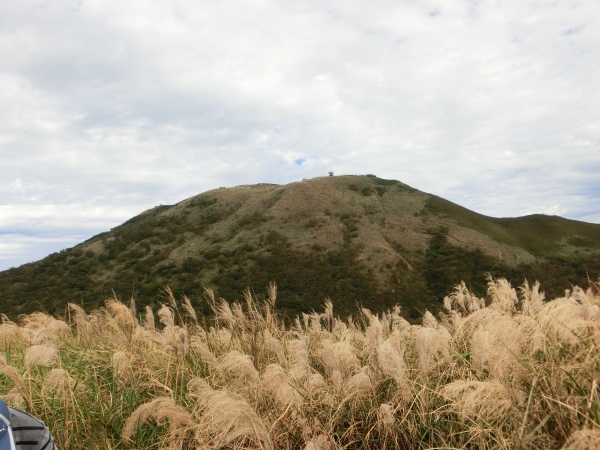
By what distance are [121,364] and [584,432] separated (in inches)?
173

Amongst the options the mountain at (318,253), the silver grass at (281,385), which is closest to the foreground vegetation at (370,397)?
the silver grass at (281,385)

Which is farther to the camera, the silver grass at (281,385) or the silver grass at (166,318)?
the silver grass at (166,318)

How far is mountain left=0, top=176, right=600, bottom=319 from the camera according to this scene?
51.7m

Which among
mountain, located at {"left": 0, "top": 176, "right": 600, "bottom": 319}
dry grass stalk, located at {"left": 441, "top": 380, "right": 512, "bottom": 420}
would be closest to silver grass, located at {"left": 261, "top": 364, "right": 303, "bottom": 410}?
dry grass stalk, located at {"left": 441, "top": 380, "right": 512, "bottom": 420}

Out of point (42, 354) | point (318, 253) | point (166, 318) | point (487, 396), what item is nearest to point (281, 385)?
point (487, 396)

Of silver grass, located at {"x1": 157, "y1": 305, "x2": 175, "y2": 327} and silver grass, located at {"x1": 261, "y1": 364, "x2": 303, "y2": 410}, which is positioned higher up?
silver grass, located at {"x1": 157, "y1": 305, "x2": 175, "y2": 327}

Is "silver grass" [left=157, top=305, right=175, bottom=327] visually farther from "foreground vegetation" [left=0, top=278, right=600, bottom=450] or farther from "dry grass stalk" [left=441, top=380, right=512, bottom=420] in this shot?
"dry grass stalk" [left=441, top=380, right=512, bottom=420]

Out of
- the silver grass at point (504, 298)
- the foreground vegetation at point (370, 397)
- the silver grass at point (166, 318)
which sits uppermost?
the silver grass at point (166, 318)

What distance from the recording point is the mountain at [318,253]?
2034 inches

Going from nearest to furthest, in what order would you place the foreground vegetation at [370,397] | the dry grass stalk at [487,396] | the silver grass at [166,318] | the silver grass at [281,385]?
the dry grass stalk at [487,396]
the foreground vegetation at [370,397]
the silver grass at [281,385]
the silver grass at [166,318]

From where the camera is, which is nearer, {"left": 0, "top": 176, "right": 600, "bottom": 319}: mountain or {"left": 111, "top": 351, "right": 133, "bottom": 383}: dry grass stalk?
{"left": 111, "top": 351, "right": 133, "bottom": 383}: dry grass stalk

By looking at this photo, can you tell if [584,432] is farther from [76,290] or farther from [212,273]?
[76,290]

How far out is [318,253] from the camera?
200ft

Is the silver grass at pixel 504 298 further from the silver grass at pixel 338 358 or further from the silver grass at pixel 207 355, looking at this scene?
the silver grass at pixel 207 355
